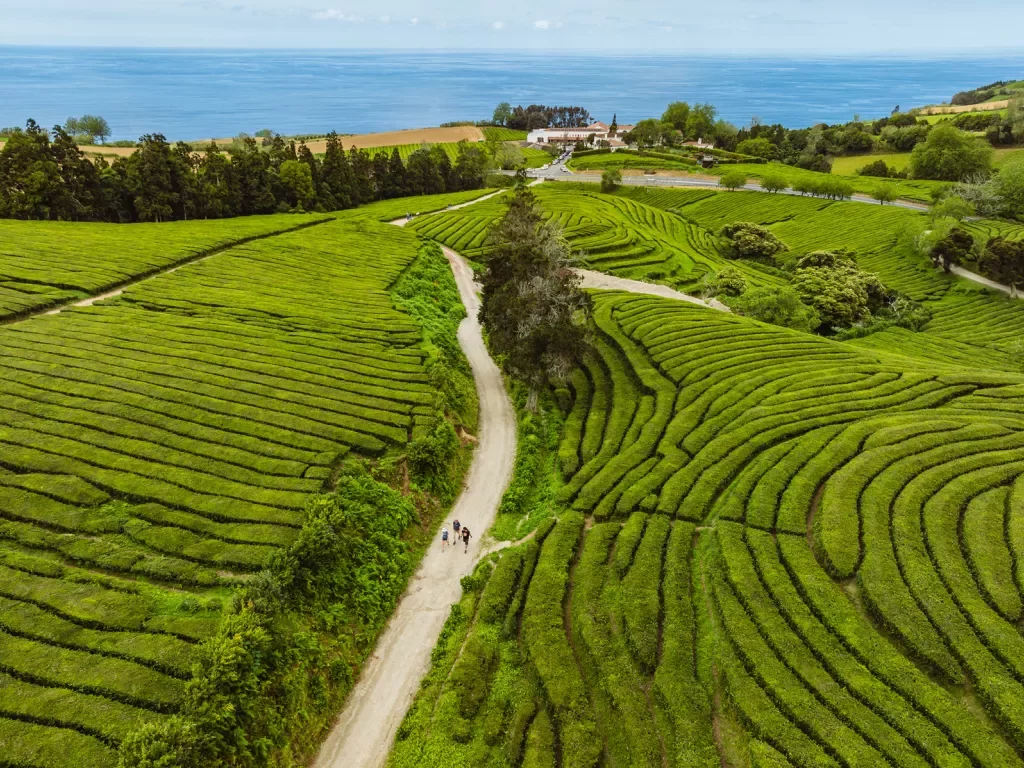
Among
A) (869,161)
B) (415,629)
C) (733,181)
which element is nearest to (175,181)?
(415,629)

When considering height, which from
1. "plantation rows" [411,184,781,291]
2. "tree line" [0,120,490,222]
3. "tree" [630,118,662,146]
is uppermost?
"tree" [630,118,662,146]

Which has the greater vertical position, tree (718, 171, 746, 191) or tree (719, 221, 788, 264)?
tree (718, 171, 746, 191)

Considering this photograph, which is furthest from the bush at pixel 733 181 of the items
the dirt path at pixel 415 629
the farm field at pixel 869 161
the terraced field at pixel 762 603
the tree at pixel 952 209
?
the dirt path at pixel 415 629

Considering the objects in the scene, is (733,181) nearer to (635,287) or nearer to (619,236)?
(619,236)

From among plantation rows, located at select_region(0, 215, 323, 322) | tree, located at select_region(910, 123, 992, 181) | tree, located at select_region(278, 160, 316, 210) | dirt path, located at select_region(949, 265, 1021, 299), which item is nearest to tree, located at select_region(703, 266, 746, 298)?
dirt path, located at select_region(949, 265, 1021, 299)

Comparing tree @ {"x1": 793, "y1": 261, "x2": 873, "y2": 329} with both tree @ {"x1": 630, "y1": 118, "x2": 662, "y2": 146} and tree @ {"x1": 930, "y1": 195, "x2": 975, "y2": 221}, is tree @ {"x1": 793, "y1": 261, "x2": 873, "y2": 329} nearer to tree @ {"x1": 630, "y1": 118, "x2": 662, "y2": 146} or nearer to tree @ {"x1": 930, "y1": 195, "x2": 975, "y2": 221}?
tree @ {"x1": 930, "y1": 195, "x2": 975, "y2": 221}
